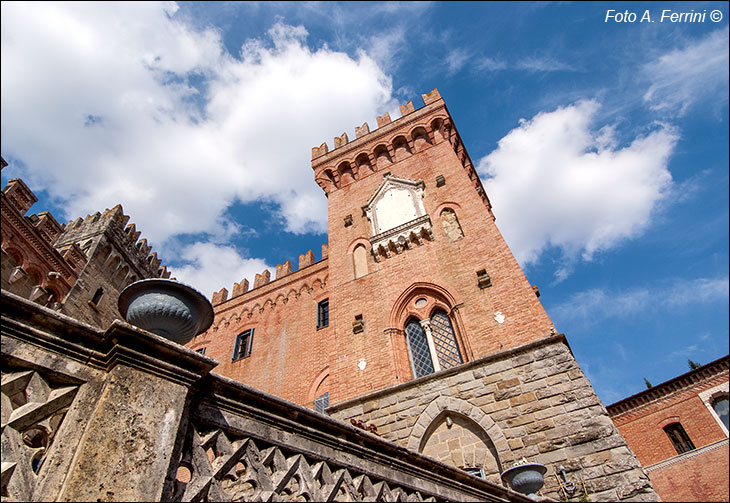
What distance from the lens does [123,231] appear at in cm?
1686

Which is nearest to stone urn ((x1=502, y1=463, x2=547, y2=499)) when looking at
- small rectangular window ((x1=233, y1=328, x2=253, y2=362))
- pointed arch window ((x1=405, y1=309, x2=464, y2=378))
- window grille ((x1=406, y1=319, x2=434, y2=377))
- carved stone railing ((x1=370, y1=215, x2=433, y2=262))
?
pointed arch window ((x1=405, y1=309, x2=464, y2=378))

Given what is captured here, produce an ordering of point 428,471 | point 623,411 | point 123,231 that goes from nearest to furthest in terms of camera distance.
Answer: point 428,471 → point 123,231 → point 623,411

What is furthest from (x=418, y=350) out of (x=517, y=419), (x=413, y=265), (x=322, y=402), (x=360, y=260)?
(x=322, y=402)

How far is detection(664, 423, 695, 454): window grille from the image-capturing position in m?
21.0

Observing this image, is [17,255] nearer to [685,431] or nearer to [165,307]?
[165,307]

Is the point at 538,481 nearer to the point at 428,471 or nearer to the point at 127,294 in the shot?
the point at 428,471

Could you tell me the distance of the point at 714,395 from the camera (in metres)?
20.6

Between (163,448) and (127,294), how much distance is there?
1206 mm

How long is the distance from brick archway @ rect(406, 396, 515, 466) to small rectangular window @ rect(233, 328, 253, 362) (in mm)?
9098

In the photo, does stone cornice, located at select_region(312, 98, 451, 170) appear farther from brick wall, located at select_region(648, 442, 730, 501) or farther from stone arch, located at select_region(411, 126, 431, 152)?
brick wall, located at select_region(648, 442, 730, 501)

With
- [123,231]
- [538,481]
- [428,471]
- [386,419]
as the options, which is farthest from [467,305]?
[123,231]

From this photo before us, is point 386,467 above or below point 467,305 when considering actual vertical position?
below

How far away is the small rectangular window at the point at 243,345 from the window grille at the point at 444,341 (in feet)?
27.1

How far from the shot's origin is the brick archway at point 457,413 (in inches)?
322
